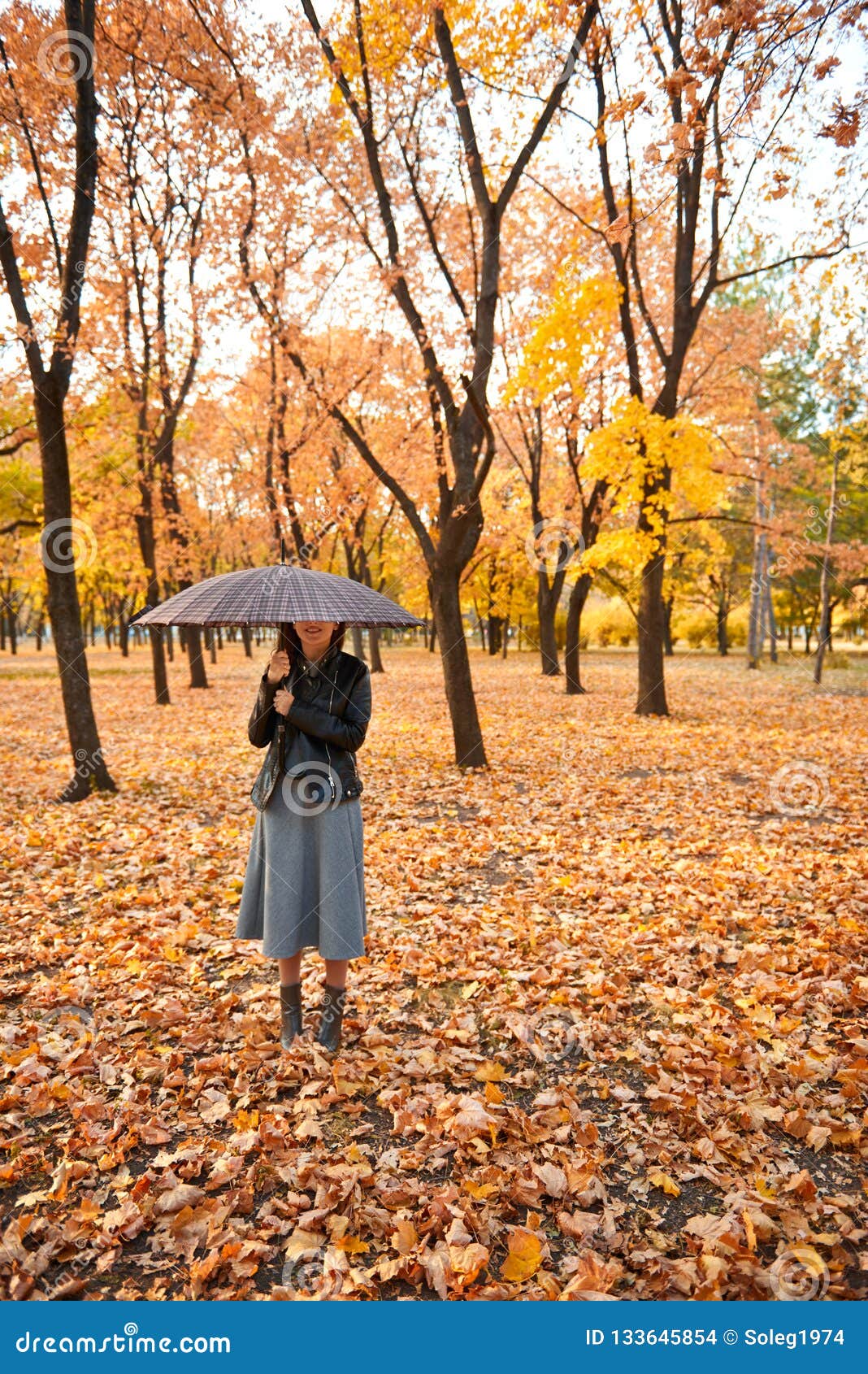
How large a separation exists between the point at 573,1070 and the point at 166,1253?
205 cm

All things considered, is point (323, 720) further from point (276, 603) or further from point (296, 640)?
point (276, 603)

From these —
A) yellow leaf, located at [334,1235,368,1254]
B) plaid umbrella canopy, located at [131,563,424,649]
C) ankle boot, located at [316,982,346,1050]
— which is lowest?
yellow leaf, located at [334,1235,368,1254]

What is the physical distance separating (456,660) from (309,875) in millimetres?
6489

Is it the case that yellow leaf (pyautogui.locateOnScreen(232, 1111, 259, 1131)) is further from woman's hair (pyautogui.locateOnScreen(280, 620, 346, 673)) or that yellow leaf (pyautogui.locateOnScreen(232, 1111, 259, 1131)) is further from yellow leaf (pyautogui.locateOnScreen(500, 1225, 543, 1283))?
woman's hair (pyautogui.locateOnScreen(280, 620, 346, 673))

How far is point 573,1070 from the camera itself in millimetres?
3742

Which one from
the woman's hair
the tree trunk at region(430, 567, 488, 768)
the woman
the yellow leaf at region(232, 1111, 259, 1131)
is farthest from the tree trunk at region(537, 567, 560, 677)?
the yellow leaf at region(232, 1111, 259, 1131)

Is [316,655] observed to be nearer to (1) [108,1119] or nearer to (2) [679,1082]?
(1) [108,1119]

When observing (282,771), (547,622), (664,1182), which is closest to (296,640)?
Result: (282,771)

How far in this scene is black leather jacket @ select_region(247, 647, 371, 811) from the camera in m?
3.49

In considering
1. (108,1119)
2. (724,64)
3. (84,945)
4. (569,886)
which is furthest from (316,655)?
(724,64)

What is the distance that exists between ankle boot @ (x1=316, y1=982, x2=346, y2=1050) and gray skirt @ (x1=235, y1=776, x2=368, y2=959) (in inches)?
13.9

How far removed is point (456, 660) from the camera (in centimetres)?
990

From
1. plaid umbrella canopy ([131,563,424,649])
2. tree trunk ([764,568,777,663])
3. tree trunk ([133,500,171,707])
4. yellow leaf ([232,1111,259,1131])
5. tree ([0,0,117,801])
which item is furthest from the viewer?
tree trunk ([764,568,777,663])

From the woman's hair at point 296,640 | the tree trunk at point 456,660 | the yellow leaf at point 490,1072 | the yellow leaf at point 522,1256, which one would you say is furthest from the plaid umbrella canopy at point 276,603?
the tree trunk at point 456,660
